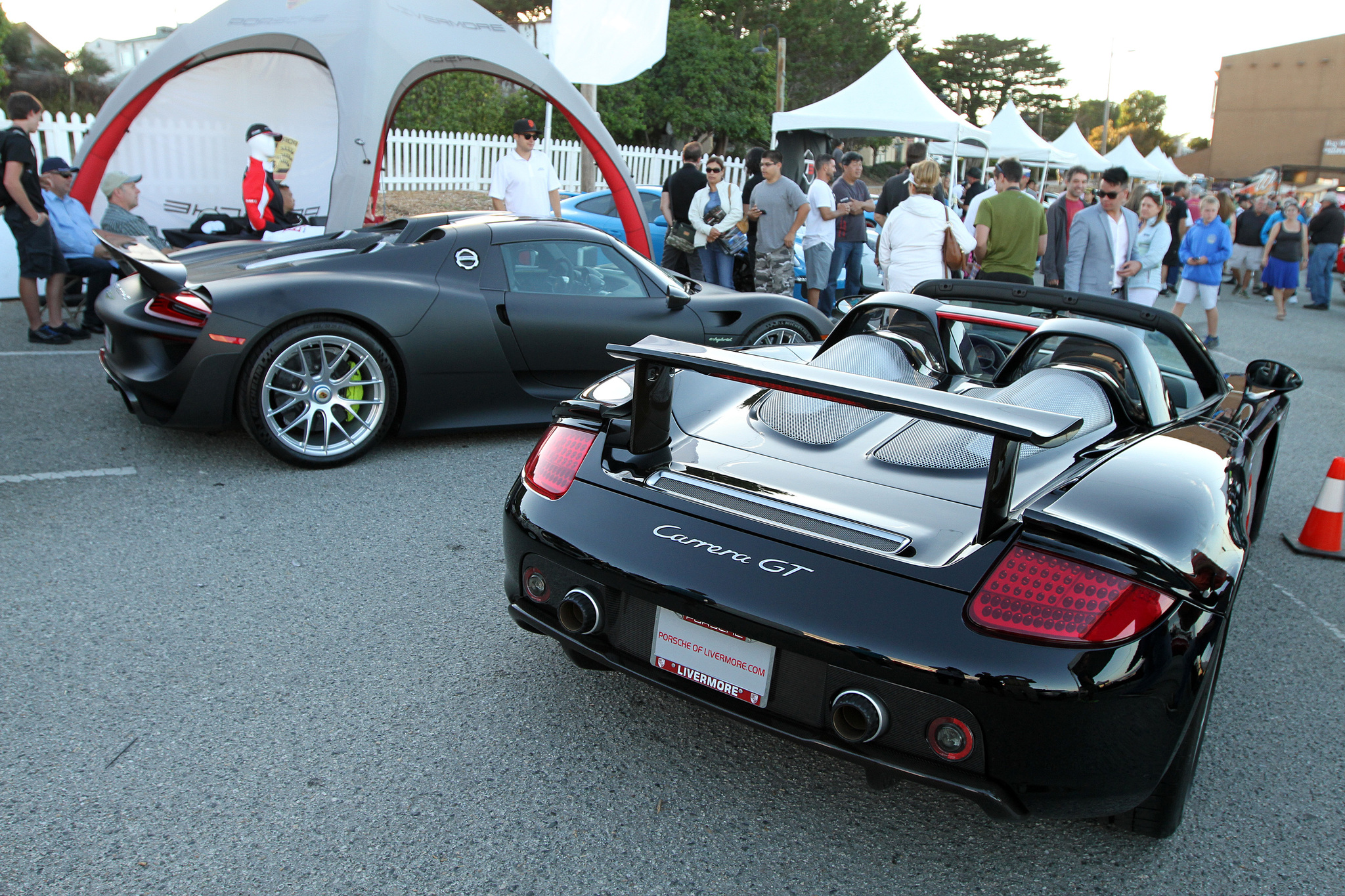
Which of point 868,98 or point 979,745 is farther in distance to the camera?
point 868,98

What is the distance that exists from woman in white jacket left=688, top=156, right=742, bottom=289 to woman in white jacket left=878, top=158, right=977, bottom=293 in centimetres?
171

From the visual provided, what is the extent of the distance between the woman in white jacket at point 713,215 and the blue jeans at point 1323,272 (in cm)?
1143

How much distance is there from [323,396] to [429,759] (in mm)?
2623

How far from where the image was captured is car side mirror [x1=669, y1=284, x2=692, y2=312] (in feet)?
17.6

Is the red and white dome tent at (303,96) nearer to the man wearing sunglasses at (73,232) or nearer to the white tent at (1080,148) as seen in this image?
the man wearing sunglasses at (73,232)

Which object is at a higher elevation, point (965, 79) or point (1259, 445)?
point (965, 79)

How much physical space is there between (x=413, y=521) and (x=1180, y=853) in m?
2.94

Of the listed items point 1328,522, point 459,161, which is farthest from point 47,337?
point 459,161

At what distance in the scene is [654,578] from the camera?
205cm

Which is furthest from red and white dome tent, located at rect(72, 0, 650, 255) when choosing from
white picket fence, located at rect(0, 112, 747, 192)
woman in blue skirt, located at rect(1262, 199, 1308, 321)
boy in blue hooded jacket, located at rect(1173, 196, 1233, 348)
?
woman in blue skirt, located at rect(1262, 199, 1308, 321)

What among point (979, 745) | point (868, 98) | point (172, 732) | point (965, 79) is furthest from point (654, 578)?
point (965, 79)

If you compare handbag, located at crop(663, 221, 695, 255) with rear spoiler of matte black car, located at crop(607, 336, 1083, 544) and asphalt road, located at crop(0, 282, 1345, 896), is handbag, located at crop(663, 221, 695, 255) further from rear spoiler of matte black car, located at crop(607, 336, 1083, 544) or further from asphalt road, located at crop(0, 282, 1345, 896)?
rear spoiler of matte black car, located at crop(607, 336, 1083, 544)

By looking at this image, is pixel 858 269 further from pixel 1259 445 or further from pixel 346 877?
pixel 346 877

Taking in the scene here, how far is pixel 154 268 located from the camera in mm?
4211
